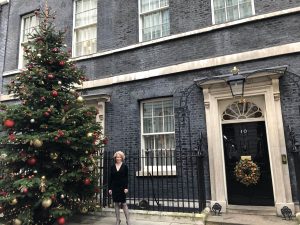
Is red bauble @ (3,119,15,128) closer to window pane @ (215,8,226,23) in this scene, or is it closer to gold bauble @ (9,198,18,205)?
gold bauble @ (9,198,18,205)

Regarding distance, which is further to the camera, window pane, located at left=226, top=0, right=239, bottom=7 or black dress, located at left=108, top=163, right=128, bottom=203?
window pane, located at left=226, top=0, right=239, bottom=7

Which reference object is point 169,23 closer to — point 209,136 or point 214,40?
point 214,40

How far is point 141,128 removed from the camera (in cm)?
880

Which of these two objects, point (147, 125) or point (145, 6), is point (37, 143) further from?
point (145, 6)

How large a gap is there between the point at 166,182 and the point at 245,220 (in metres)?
2.37

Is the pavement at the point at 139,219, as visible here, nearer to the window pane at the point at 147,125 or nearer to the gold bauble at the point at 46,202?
the gold bauble at the point at 46,202

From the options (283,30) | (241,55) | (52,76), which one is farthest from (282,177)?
(52,76)

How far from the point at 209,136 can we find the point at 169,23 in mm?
3944

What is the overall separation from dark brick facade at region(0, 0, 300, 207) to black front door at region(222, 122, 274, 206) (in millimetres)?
611

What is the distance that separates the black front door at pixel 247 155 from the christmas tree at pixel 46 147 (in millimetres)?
3485

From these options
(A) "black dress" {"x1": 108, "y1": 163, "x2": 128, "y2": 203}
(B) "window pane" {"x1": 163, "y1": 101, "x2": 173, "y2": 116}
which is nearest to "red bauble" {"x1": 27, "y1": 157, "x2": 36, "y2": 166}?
(A) "black dress" {"x1": 108, "y1": 163, "x2": 128, "y2": 203}

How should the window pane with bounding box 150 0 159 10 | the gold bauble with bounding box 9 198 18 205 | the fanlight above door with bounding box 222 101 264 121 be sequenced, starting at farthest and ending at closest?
the window pane with bounding box 150 0 159 10
the fanlight above door with bounding box 222 101 264 121
the gold bauble with bounding box 9 198 18 205

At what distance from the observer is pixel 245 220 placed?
6367mm

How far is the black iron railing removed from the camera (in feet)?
24.0
